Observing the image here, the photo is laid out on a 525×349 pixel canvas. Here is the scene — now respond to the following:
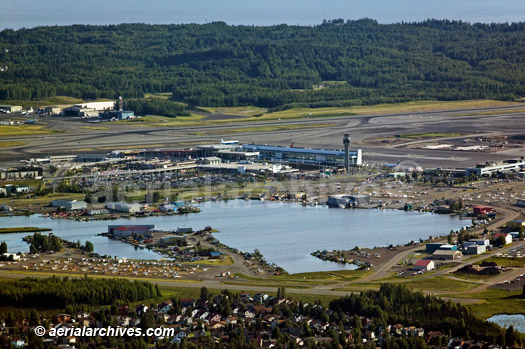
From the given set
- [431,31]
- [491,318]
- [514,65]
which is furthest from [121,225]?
[431,31]

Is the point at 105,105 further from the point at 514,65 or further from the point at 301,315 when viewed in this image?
the point at 301,315

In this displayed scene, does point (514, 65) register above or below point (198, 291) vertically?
above

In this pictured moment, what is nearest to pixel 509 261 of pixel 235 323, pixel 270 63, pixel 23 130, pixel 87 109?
pixel 235 323

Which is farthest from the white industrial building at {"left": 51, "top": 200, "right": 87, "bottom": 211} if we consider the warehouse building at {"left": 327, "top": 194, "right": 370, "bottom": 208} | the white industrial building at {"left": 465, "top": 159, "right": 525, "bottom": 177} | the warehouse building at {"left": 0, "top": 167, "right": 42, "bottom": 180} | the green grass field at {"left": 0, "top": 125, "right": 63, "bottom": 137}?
the green grass field at {"left": 0, "top": 125, "right": 63, "bottom": 137}

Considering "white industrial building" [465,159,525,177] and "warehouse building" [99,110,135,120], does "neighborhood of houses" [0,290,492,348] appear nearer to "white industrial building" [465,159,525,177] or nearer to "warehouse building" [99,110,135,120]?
"white industrial building" [465,159,525,177]

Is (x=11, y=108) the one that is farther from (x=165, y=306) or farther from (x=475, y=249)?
(x=165, y=306)
